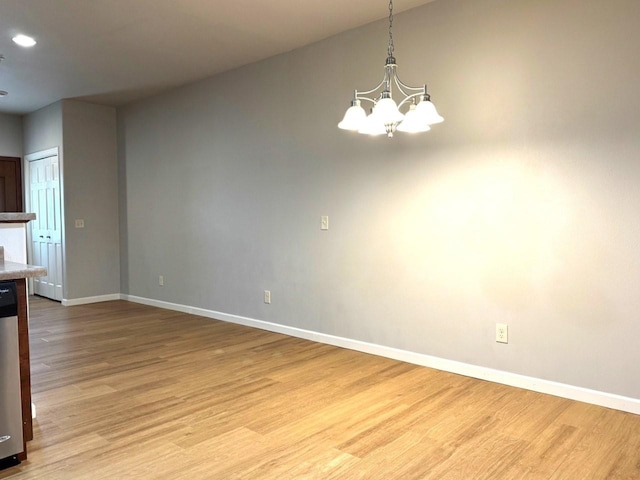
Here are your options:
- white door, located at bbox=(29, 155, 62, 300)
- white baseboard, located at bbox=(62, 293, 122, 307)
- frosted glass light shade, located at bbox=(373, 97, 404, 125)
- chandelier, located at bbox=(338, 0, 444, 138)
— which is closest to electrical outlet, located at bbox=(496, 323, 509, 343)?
chandelier, located at bbox=(338, 0, 444, 138)

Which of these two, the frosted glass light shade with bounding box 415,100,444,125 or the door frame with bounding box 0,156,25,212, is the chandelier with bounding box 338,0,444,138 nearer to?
the frosted glass light shade with bounding box 415,100,444,125

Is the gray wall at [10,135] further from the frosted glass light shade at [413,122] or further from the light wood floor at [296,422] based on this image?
the frosted glass light shade at [413,122]

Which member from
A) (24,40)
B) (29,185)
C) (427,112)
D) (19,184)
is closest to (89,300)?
(29,185)

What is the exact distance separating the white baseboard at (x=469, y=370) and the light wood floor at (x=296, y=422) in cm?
7

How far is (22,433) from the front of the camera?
213 centimetres

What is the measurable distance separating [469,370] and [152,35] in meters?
3.65

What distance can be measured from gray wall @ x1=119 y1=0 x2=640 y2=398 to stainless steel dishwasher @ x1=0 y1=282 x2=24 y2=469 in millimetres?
2487

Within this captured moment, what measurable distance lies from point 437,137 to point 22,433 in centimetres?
302

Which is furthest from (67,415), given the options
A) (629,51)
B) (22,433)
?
(629,51)

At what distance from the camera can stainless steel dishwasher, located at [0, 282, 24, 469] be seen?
2.05 metres

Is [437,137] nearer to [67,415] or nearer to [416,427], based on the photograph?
[416,427]

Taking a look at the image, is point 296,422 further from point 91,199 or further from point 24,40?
point 91,199

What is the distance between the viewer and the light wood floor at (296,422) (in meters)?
2.10

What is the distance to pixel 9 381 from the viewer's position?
2.08 meters
